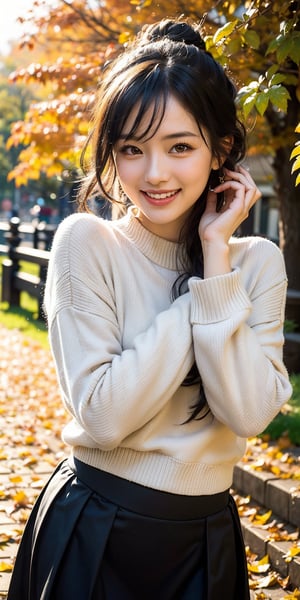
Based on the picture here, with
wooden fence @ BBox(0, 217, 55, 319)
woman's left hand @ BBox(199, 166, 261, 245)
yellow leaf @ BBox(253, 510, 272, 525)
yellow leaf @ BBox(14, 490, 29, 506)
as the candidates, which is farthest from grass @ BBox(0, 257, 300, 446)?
woman's left hand @ BBox(199, 166, 261, 245)

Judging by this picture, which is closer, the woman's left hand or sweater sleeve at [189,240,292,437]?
sweater sleeve at [189,240,292,437]

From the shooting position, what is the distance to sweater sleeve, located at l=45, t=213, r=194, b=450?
178cm

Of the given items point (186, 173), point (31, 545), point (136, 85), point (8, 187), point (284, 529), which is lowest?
point (8, 187)

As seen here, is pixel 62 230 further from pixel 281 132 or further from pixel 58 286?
pixel 281 132

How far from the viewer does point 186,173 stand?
1.95 metres

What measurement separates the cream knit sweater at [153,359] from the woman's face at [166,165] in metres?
0.14

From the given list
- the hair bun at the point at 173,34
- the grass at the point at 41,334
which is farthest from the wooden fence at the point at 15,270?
the hair bun at the point at 173,34

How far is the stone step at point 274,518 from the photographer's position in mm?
3684

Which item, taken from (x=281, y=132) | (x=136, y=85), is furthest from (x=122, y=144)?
(x=281, y=132)

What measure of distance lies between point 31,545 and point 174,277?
2.66 feet

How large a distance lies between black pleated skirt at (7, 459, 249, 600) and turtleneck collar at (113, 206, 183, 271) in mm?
570

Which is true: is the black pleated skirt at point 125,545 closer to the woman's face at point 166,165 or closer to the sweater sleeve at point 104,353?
the sweater sleeve at point 104,353

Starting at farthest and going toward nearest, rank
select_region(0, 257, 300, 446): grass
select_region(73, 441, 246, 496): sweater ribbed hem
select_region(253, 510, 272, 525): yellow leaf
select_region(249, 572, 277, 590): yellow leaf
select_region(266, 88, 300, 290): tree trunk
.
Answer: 1. select_region(266, 88, 300, 290): tree trunk
2. select_region(0, 257, 300, 446): grass
3. select_region(253, 510, 272, 525): yellow leaf
4. select_region(249, 572, 277, 590): yellow leaf
5. select_region(73, 441, 246, 496): sweater ribbed hem

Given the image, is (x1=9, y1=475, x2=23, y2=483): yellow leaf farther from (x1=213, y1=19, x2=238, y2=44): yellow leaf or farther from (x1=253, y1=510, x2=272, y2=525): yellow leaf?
(x1=213, y1=19, x2=238, y2=44): yellow leaf
